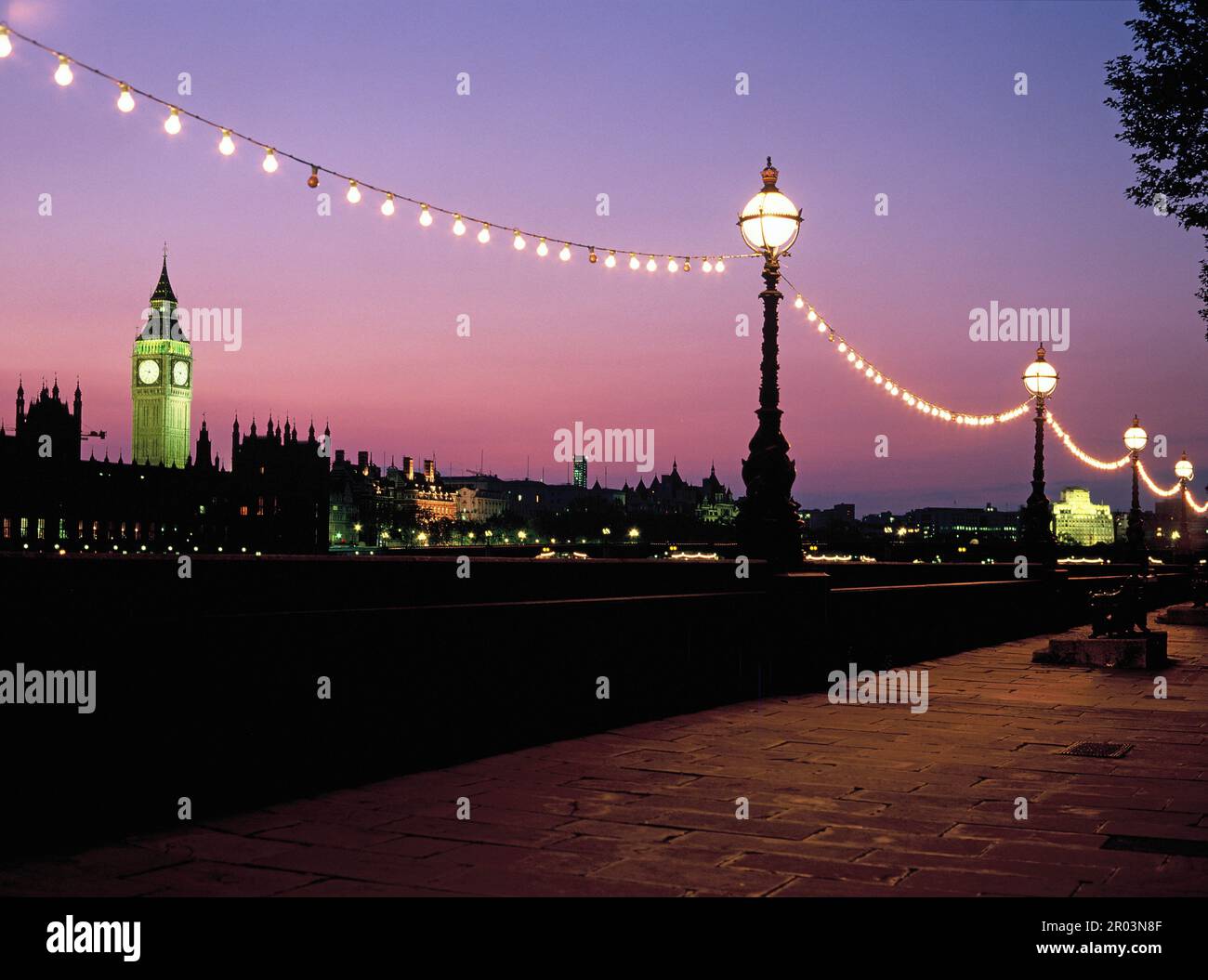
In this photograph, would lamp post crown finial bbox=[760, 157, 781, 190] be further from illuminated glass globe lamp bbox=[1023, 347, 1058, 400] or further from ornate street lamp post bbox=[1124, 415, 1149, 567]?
ornate street lamp post bbox=[1124, 415, 1149, 567]

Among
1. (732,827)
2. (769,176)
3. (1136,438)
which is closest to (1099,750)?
(732,827)

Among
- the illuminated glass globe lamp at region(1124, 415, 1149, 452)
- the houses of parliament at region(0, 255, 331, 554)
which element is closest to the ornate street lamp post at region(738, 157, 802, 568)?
the illuminated glass globe lamp at region(1124, 415, 1149, 452)

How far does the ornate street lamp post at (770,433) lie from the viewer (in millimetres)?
12047

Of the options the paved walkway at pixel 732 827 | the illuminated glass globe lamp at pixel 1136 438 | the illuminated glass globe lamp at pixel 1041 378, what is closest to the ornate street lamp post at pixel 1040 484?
the illuminated glass globe lamp at pixel 1041 378

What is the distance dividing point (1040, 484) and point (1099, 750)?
48.7 feet

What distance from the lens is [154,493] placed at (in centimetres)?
12756

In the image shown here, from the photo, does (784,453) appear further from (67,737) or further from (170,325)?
(170,325)

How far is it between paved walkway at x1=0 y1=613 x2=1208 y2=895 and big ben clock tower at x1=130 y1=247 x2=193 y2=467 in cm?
16023

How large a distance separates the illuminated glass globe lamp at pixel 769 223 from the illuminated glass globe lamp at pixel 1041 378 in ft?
34.9

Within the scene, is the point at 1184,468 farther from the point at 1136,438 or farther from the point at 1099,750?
the point at 1099,750

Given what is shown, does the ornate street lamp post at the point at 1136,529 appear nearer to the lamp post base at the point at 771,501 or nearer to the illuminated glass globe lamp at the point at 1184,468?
the illuminated glass globe lamp at the point at 1184,468

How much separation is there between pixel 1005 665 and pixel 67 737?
12.0 metres
